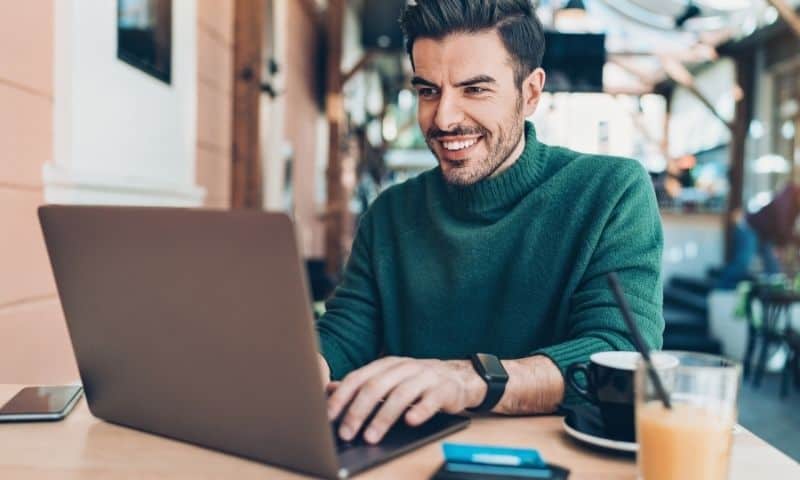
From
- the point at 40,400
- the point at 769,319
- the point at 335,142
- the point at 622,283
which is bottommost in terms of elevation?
the point at 769,319

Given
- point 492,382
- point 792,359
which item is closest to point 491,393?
point 492,382

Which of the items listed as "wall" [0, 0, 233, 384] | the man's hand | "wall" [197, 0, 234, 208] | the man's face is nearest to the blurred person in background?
"wall" [197, 0, 234, 208]

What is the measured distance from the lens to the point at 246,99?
3293 mm

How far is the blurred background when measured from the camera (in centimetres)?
164

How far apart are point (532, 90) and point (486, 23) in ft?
0.70

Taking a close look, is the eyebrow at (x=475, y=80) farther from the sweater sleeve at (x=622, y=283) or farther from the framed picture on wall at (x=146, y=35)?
the framed picture on wall at (x=146, y=35)

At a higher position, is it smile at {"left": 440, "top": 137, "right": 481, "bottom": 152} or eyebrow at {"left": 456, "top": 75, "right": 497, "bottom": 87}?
eyebrow at {"left": 456, "top": 75, "right": 497, "bottom": 87}

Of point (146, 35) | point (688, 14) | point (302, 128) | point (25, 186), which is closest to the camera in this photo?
point (25, 186)

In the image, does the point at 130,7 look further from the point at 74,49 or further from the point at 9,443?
the point at 9,443

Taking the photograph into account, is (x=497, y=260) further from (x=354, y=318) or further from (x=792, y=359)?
(x=792, y=359)

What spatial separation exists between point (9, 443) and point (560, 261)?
908 mm

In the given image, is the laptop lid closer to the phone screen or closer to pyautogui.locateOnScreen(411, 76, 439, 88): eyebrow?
the phone screen

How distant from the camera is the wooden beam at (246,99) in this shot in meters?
3.26

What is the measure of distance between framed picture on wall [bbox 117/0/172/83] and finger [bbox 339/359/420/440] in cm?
155
